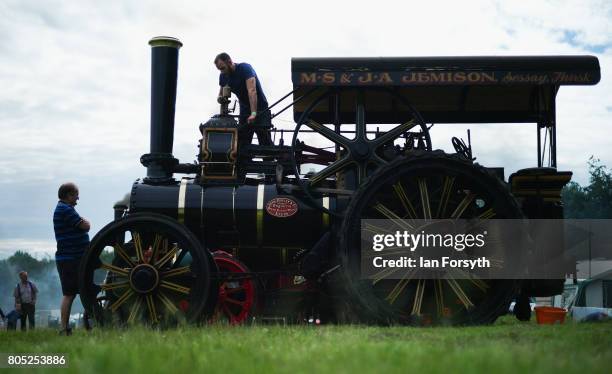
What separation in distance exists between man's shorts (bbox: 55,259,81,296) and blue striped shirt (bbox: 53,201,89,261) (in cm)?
5

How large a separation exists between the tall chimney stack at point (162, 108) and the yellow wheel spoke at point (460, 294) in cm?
332

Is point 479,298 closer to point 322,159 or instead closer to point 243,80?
point 322,159

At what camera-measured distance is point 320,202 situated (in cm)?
736

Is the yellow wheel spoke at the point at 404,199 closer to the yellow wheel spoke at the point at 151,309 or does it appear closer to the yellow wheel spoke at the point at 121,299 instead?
the yellow wheel spoke at the point at 151,309

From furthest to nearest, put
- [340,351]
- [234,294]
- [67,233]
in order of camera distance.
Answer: [234,294], [67,233], [340,351]

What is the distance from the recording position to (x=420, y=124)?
7375 millimetres

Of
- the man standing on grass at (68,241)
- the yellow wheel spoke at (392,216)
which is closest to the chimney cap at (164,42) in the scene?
the man standing on grass at (68,241)

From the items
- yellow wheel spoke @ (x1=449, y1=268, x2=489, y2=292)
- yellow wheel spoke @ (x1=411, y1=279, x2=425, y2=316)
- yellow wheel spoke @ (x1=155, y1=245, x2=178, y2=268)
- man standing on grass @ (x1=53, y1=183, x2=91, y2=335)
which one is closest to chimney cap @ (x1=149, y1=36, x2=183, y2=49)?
man standing on grass @ (x1=53, y1=183, x2=91, y2=335)

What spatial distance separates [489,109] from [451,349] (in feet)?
15.9

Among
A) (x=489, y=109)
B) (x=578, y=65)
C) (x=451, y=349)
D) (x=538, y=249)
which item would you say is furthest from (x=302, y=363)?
(x=489, y=109)

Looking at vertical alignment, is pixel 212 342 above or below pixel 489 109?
below

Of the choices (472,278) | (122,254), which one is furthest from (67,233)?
(472,278)

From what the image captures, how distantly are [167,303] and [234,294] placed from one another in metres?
1.27
